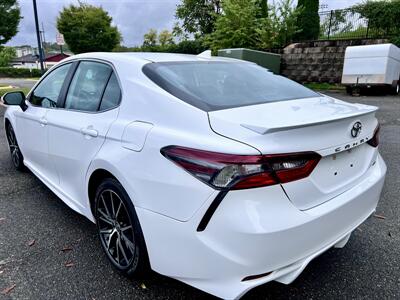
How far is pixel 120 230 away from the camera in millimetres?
2385

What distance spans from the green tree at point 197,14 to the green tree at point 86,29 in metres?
7.69

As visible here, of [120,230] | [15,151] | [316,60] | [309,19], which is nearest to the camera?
[120,230]

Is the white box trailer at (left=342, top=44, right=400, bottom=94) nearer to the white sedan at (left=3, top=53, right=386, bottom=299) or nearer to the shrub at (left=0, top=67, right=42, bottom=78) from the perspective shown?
the white sedan at (left=3, top=53, right=386, bottom=299)

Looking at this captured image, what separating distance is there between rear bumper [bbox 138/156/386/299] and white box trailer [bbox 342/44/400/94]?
10.9 metres

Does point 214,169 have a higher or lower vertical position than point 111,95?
lower

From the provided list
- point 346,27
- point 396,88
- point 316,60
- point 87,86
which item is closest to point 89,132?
point 87,86

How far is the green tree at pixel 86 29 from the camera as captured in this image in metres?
33.7

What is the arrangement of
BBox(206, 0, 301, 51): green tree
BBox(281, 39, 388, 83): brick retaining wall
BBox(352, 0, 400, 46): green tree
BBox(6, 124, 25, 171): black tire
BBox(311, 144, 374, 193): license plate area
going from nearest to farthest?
BBox(311, 144, 374, 193): license plate area
BBox(6, 124, 25, 171): black tire
BBox(352, 0, 400, 46): green tree
BBox(281, 39, 388, 83): brick retaining wall
BBox(206, 0, 301, 51): green tree

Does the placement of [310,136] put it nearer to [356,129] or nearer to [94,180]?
[356,129]

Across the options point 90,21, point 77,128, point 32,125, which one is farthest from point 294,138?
point 90,21

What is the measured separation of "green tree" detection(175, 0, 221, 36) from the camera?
30266 millimetres

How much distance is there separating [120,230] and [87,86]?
122cm

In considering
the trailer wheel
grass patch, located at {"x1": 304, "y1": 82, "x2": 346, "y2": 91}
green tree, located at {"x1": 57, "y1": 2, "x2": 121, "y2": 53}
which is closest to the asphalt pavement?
the trailer wheel

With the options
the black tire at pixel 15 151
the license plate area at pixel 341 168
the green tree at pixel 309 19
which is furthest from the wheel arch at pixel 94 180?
the green tree at pixel 309 19
